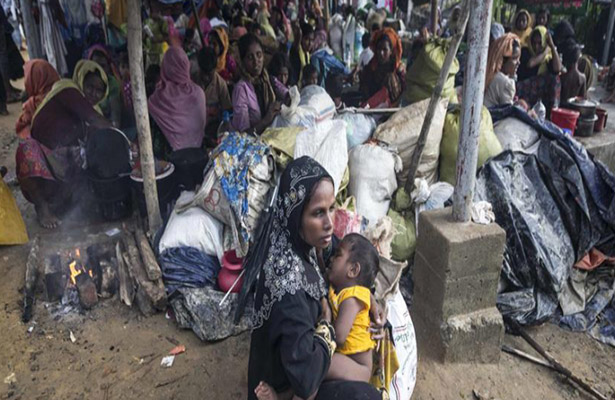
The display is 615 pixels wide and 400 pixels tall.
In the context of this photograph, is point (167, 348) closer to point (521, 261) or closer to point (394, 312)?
point (394, 312)

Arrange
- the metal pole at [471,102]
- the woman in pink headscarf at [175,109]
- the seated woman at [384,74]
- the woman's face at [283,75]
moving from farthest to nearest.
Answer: the woman's face at [283,75] → the seated woman at [384,74] → the woman in pink headscarf at [175,109] → the metal pole at [471,102]

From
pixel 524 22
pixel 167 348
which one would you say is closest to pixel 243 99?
pixel 167 348

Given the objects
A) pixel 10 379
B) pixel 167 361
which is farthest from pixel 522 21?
pixel 10 379

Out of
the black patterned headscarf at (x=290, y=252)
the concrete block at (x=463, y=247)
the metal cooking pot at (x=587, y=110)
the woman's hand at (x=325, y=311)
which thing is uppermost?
the black patterned headscarf at (x=290, y=252)

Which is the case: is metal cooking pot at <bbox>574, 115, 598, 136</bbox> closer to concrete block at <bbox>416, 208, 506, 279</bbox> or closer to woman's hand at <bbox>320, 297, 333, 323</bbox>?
concrete block at <bbox>416, 208, 506, 279</bbox>

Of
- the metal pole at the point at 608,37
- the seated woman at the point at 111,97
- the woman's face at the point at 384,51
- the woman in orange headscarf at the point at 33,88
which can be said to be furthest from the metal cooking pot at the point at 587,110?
the metal pole at the point at 608,37

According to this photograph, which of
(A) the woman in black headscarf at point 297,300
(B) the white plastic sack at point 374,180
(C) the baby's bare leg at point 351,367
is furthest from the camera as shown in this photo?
(B) the white plastic sack at point 374,180

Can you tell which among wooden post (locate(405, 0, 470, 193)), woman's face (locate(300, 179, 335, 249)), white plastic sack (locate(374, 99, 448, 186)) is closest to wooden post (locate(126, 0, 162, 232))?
white plastic sack (locate(374, 99, 448, 186))

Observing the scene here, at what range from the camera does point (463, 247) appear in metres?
2.90

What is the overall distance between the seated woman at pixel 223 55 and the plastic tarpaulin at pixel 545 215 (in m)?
4.29

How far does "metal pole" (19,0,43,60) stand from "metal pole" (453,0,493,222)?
7060 millimetres

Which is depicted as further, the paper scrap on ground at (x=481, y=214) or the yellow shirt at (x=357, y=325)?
the paper scrap on ground at (x=481, y=214)

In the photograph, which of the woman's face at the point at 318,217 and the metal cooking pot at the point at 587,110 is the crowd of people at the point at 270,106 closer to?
the woman's face at the point at 318,217

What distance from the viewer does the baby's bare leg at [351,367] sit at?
1929 mm
